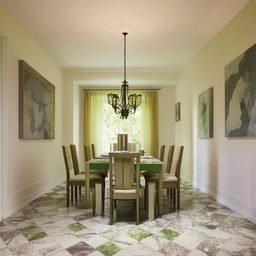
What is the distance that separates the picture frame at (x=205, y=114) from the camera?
4.78 meters

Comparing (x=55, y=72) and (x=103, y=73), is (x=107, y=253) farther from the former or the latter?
(x=103, y=73)

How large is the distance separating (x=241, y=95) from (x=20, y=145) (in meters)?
3.24

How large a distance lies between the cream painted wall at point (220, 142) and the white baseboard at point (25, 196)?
3.06 metres

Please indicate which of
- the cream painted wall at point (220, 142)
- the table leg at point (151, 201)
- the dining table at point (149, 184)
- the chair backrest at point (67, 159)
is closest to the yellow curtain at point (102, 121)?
the cream painted wall at point (220, 142)

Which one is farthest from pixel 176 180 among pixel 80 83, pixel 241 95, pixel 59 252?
pixel 80 83

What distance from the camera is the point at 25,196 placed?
429 centimetres

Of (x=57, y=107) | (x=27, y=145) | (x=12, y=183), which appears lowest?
(x=12, y=183)

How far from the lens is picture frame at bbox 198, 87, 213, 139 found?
4.78 m

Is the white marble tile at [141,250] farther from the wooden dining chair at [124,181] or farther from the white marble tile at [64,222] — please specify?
the white marble tile at [64,222]

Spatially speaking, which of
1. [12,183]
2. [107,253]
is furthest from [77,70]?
[107,253]

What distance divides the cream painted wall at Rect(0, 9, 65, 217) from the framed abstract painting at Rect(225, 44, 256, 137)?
10.2ft

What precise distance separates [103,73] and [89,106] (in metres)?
1.20

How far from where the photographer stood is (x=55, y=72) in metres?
6.23

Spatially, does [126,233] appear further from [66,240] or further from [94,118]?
[94,118]
